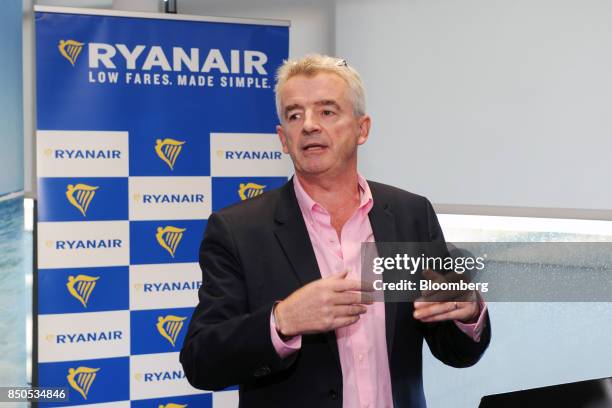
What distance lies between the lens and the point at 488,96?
3311mm

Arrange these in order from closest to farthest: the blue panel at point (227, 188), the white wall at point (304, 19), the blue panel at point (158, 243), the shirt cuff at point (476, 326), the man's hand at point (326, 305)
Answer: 1. the man's hand at point (326, 305)
2. the shirt cuff at point (476, 326)
3. the blue panel at point (158, 243)
4. the blue panel at point (227, 188)
5. the white wall at point (304, 19)

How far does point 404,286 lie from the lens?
1541mm

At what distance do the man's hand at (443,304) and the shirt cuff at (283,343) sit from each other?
26cm

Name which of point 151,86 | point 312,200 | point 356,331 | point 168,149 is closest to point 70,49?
point 151,86

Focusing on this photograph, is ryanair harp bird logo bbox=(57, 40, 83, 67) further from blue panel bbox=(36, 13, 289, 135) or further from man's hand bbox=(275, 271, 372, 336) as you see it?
man's hand bbox=(275, 271, 372, 336)

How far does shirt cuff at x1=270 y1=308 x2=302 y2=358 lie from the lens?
4.70ft

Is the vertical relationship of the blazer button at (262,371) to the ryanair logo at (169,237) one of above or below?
below

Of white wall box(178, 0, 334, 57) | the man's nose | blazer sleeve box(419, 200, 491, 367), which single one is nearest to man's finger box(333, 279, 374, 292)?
blazer sleeve box(419, 200, 491, 367)

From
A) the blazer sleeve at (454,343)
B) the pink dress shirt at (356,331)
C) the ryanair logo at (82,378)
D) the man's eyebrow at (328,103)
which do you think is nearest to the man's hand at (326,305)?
the pink dress shirt at (356,331)

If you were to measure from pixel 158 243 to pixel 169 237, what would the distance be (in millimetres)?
56

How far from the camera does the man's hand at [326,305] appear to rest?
1358 mm

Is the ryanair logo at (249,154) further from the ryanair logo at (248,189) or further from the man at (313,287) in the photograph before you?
the man at (313,287)

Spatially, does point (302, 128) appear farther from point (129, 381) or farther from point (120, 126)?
point (129, 381)

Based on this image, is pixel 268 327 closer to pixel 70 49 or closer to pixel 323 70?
pixel 323 70
